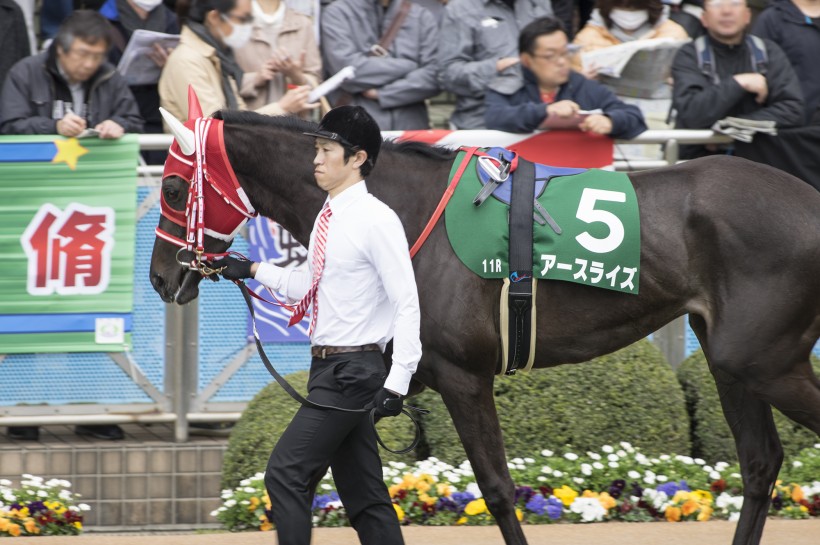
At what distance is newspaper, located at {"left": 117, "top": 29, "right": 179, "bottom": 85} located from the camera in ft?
24.3

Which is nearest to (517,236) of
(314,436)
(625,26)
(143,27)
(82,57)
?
(314,436)

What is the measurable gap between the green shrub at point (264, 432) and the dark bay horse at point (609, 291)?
154 cm

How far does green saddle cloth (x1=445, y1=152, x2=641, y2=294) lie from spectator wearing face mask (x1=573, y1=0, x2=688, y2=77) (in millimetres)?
2975

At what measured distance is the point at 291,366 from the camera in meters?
7.05

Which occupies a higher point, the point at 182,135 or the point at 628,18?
the point at 628,18

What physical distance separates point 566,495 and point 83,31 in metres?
3.61

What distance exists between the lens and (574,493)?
6.23 meters

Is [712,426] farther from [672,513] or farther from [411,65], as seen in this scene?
[411,65]

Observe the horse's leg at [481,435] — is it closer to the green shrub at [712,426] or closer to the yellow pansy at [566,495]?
the yellow pansy at [566,495]

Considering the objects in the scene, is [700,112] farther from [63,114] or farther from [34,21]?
[34,21]

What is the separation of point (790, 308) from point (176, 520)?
3.71 metres

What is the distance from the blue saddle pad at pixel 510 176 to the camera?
500cm

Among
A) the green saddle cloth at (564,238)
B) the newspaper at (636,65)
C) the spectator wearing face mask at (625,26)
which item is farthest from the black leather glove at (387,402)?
the spectator wearing face mask at (625,26)

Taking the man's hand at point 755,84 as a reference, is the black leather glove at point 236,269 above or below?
below
